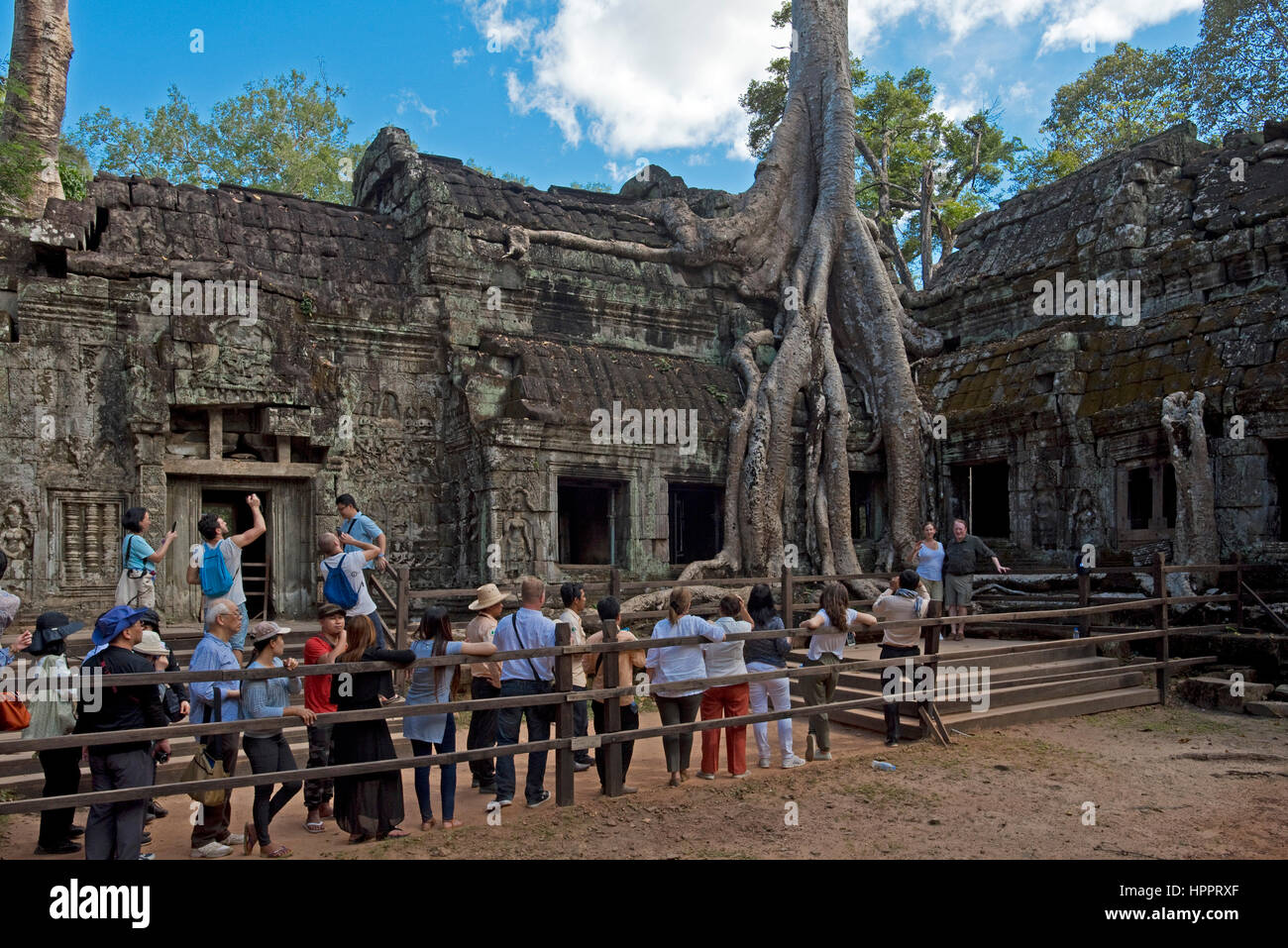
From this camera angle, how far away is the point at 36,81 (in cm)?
1380

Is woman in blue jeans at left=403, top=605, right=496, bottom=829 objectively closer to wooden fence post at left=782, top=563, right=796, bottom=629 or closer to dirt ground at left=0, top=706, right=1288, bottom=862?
dirt ground at left=0, top=706, right=1288, bottom=862

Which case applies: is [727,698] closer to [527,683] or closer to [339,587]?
[527,683]

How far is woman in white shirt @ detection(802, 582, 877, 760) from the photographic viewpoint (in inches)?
276

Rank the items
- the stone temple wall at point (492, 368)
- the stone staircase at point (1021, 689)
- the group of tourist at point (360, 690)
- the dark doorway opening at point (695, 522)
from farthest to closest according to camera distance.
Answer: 1. the dark doorway opening at point (695, 522)
2. the stone temple wall at point (492, 368)
3. the stone staircase at point (1021, 689)
4. the group of tourist at point (360, 690)

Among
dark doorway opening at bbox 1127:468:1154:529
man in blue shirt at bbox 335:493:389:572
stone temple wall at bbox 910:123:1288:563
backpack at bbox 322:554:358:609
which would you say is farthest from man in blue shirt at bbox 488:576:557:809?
dark doorway opening at bbox 1127:468:1154:529

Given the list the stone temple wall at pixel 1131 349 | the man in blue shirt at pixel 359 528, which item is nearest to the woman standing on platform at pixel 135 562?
the man in blue shirt at pixel 359 528

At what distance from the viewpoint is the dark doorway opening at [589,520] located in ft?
42.4

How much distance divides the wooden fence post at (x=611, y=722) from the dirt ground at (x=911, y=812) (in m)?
0.13

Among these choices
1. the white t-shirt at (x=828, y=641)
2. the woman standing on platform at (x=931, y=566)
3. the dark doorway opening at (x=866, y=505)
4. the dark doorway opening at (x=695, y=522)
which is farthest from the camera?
the dark doorway opening at (x=866, y=505)

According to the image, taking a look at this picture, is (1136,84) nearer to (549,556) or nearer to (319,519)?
(549,556)

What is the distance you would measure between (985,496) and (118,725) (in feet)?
43.3

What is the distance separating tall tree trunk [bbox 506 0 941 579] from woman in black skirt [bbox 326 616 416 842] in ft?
24.5

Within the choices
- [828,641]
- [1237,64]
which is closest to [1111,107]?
[1237,64]

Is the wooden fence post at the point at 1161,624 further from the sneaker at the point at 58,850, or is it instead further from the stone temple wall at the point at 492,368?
the sneaker at the point at 58,850
